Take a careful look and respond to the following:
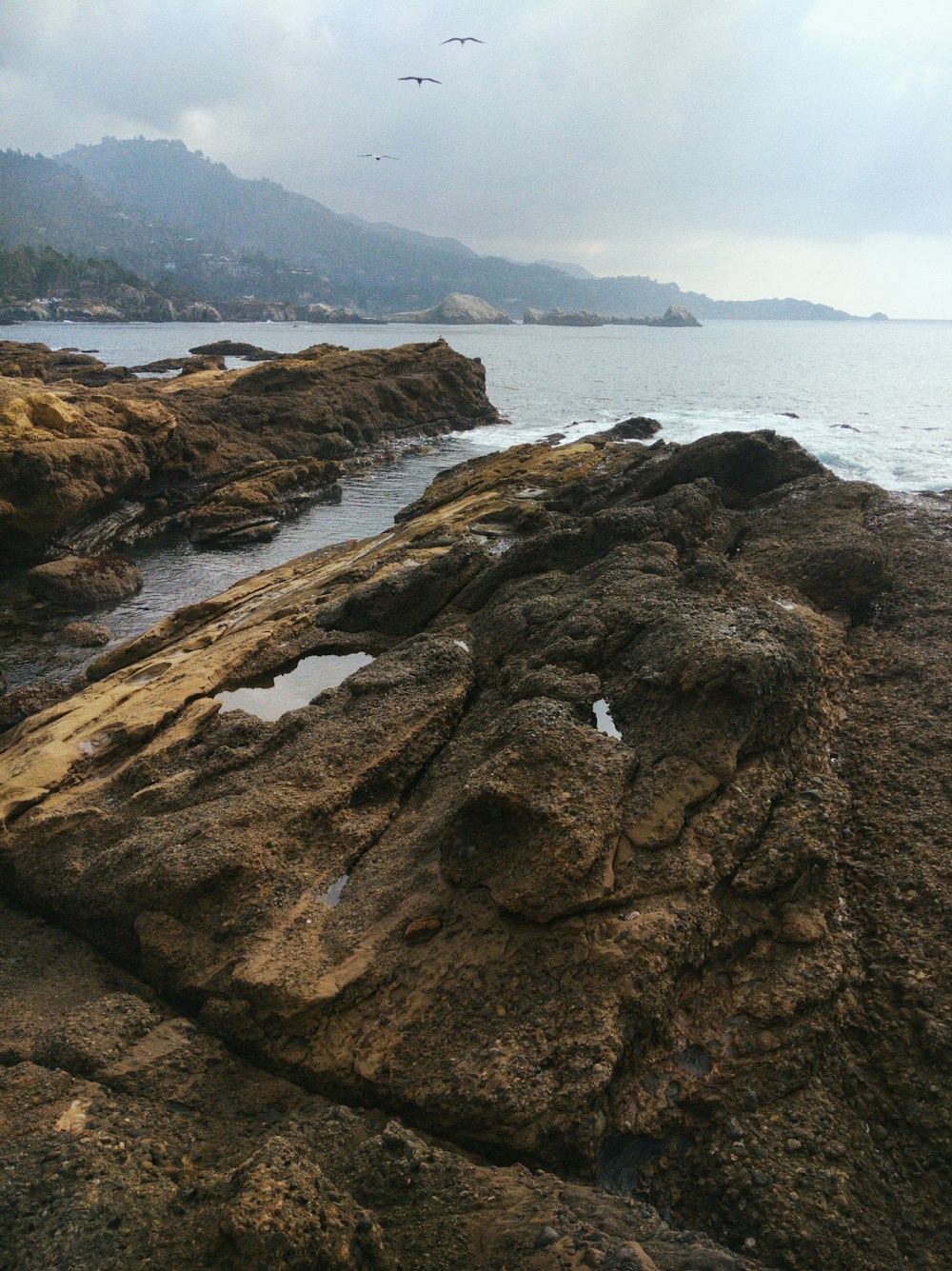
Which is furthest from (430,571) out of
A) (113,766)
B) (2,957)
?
(2,957)

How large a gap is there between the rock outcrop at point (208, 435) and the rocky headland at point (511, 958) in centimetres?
1484

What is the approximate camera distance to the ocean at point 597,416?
24.0 m

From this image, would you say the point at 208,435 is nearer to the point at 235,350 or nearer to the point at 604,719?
the point at 604,719

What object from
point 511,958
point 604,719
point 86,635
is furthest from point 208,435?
point 511,958

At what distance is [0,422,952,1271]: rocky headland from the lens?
191 inches

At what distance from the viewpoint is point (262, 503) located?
3042 cm

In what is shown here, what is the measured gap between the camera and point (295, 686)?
518 inches

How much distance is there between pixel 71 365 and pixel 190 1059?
226ft

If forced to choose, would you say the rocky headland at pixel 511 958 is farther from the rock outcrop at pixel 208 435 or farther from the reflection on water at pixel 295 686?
the rock outcrop at pixel 208 435

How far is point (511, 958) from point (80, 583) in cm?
1956

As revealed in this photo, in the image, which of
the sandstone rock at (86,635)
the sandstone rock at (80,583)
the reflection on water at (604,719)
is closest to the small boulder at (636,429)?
the sandstone rock at (80,583)

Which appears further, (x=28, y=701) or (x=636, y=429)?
(x=636, y=429)

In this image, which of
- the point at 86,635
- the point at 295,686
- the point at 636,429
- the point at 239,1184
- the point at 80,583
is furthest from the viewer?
the point at 636,429

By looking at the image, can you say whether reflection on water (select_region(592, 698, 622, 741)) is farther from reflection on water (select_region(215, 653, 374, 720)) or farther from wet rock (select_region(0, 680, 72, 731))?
wet rock (select_region(0, 680, 72, 731))
